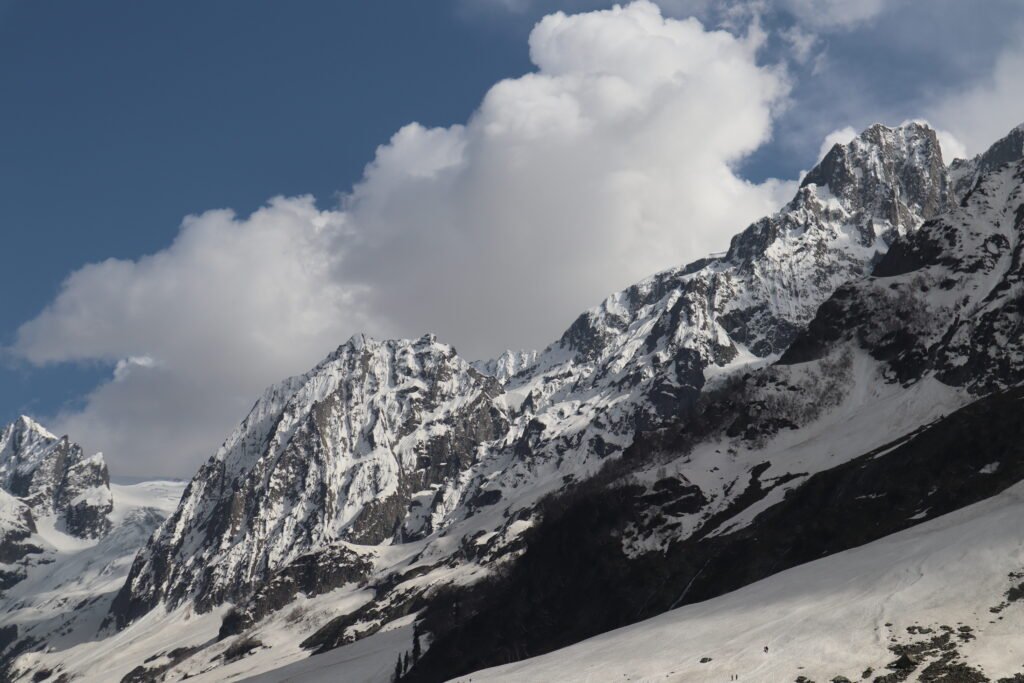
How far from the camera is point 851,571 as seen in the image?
2549 inches

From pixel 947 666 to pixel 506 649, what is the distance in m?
152

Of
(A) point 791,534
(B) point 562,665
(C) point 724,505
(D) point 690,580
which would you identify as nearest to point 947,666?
(B) point 562,665

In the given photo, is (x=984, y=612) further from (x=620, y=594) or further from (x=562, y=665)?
(x=620, y=594)

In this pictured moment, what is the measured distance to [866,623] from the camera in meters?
52.7

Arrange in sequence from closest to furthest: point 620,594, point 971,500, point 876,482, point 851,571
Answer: point 851,571 < point 971,500 < point 876,482 < point 620,594

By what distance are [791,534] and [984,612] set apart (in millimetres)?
94917

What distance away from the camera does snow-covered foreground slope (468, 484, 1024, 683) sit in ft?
156

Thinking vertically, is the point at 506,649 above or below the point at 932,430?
below

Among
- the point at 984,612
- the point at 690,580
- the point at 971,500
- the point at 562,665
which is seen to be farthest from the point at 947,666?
the point at 690,580

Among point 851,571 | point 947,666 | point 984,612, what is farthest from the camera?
point 851,571

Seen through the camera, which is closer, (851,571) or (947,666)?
(947,666)

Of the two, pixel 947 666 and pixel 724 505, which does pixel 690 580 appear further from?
pixel 947 666

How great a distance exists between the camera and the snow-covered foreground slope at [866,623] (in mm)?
47656

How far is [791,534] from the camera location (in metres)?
142
